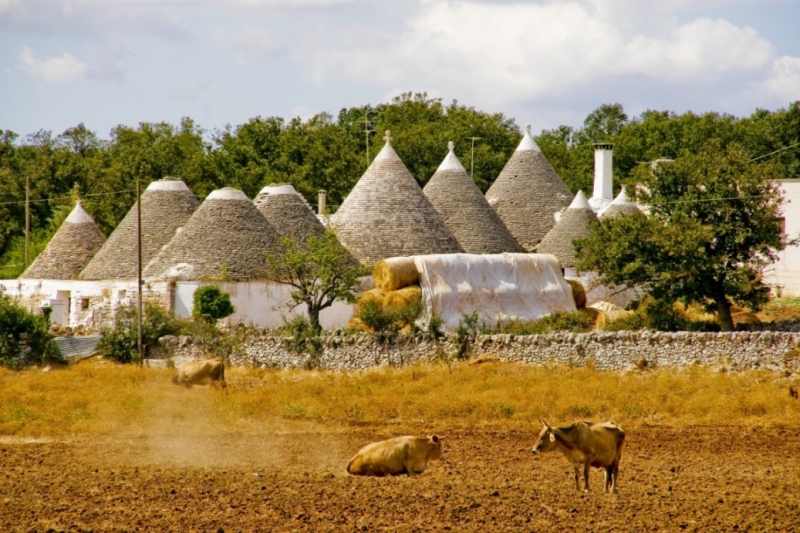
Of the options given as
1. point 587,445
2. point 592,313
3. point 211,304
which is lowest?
point 587,445

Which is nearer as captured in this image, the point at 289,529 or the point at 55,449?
the point at 289,529

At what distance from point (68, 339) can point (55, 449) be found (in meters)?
11.4

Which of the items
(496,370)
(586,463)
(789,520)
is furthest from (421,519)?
(496,370)

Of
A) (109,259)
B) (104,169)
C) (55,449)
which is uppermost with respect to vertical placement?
(104,169)

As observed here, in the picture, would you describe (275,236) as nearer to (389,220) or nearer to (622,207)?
(389,220)

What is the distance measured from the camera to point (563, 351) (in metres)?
25.4

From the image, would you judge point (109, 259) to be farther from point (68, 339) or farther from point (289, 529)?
point (289, 529)

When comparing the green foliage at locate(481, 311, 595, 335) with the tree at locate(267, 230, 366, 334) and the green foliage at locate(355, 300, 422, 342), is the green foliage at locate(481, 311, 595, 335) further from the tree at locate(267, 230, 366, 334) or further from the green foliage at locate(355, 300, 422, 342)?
the tree at locate(267, 230, 366, 334)

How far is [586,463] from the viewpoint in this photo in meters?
13.5

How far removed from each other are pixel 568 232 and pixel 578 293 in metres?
3.47

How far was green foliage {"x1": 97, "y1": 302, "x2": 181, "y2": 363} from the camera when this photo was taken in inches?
1114

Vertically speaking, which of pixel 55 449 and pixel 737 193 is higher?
pixel 737 193

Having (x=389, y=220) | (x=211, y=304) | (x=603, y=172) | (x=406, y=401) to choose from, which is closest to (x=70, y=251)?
(x=211, y=304)

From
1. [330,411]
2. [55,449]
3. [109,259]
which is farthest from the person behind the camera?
[109,259]
